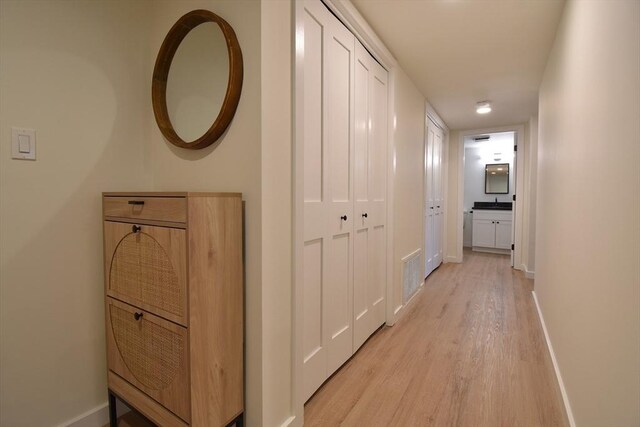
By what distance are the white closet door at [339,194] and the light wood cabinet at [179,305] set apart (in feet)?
2.24

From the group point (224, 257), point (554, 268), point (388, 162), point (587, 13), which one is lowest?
point (554, 268)

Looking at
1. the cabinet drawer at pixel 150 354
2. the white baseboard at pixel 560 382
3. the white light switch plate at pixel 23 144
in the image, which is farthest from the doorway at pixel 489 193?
the white light switch plate at pixel 23 144

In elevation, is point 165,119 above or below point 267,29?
below

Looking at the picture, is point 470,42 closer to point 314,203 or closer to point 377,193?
point 377,193

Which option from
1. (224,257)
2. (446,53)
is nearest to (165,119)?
(224,257)

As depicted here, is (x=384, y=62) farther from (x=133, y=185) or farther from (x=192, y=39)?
(x=133, y=185)

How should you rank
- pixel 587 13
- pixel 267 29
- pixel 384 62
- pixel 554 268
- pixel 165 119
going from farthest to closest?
pixel 384 62 → pixel 554 268 → pixel 165 119 → pixel 587 13 → pixel 267 29

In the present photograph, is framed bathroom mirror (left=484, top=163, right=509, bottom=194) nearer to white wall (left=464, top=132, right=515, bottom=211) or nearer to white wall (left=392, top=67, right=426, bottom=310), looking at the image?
white wall (left=464, top=132, right=515, bottom=211)

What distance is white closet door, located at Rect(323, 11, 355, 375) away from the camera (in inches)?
68.1

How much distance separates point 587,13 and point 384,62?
1.34 metres

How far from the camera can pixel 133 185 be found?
1.55 meters

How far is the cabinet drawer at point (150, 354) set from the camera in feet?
3.48

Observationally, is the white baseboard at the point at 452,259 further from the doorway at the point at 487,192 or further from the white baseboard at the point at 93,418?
the white baseboard at the point at 93,418

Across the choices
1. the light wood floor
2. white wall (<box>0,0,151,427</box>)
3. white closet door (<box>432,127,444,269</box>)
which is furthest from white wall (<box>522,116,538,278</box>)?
white wall (<box>0,0,151,427</box>)
